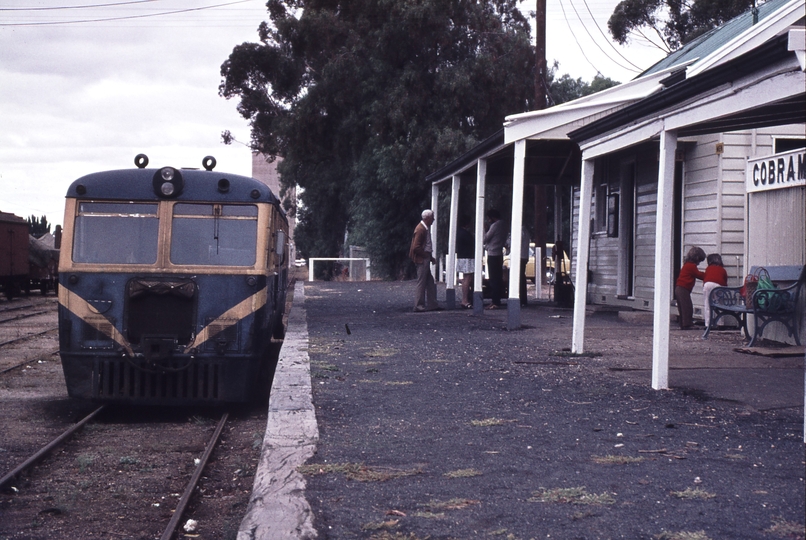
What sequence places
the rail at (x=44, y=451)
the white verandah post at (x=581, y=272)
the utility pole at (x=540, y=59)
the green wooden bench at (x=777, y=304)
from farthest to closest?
the utility pole at (x=540, y=59)
the green wooden bench at (x=777, y=304)
the white verandah post at (x=581, y=272)
the rail at (x=44, y=451)

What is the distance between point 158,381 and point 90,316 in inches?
34.9

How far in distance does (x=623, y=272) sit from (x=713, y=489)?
1272 centimetres

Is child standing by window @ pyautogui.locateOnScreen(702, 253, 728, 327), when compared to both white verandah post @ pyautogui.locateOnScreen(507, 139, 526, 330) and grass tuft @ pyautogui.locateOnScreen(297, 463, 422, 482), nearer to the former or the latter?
white verandah post @ pyautogui.locateOnScreen(507, 139, 526, 330)

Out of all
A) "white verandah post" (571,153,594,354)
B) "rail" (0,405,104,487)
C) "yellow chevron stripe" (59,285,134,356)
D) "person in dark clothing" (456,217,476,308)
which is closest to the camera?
"rail" (0,405,104,487)

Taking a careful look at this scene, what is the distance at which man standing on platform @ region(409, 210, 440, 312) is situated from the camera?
16.7 m

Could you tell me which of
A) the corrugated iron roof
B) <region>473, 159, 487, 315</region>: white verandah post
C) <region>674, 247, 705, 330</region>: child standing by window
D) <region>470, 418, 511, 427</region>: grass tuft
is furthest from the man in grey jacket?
<region>470, 418, 511, 427</region>: grass tuft

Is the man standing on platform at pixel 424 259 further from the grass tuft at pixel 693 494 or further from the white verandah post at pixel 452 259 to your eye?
the grass tuft at pixel 693 494

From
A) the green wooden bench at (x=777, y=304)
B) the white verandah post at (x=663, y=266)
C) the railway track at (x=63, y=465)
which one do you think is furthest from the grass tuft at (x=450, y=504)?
the green wooden bench at (x=777, y=304)

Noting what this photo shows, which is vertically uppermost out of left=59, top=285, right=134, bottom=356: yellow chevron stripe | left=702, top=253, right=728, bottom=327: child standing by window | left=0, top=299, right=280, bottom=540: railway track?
left=702, top=253, right=728, bottom=327: child standing by window

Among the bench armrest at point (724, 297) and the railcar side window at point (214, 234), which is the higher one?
the railcar side window at point (214, 234)

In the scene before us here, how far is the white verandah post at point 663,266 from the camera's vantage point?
794cm

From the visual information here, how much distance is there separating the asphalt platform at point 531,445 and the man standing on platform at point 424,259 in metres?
5.52

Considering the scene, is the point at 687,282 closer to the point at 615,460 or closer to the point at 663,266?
the point at 663,266

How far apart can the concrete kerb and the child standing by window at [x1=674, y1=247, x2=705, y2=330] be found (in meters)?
6.27
